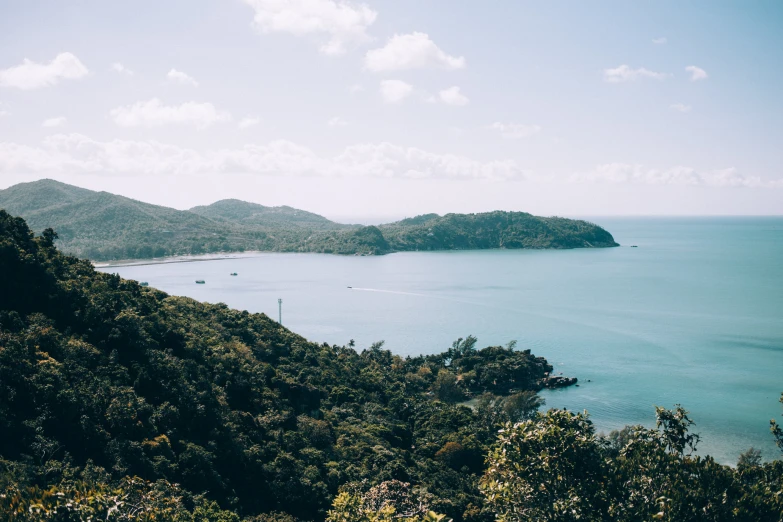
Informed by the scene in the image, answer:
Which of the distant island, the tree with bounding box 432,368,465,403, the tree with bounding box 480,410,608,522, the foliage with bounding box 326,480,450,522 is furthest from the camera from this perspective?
the distant island

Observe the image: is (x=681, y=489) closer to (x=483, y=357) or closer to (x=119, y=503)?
(x=119, y=503)

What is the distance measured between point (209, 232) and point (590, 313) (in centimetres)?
13609

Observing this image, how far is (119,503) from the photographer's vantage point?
39.9ft

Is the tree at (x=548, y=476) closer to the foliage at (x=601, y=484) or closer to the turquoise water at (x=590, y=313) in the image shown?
the foliage at (x=601, y=484)

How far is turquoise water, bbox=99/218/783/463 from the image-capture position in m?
47.6

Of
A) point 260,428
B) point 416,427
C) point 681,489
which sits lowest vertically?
point 416,427

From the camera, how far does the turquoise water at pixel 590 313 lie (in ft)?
156

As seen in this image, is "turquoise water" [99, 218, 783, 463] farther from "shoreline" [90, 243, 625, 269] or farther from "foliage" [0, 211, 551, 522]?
"foliage" [0, 211, 551, 522]

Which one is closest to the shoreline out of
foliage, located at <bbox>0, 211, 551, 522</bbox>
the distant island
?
the distant island

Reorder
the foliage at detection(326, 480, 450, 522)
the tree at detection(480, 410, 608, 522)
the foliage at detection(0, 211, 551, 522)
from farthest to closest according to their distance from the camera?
1. the foliage at detection(0, 211, 551, 522)
2. the tree at detection(480, 410, 608, 522)
3. the foliage at detection(326, 480, 450, 522)

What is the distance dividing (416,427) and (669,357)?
125ft

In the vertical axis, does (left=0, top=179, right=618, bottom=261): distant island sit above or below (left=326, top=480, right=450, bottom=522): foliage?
above

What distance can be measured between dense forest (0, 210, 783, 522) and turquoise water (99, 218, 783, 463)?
568 inches

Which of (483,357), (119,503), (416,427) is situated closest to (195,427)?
(119,503)
